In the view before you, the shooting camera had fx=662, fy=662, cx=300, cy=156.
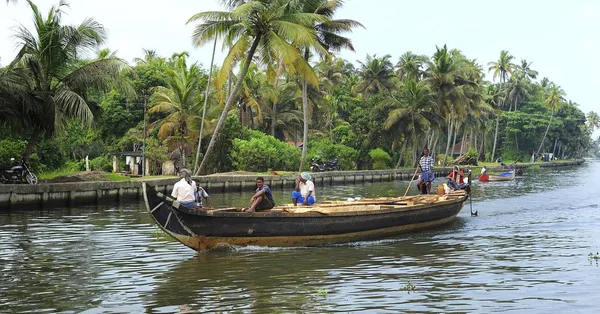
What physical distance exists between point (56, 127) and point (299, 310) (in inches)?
745

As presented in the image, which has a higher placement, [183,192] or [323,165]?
[323,165]

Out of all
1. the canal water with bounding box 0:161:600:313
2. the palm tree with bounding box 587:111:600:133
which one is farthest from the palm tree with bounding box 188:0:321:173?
the palm tree with bounding box 587:111:600:133

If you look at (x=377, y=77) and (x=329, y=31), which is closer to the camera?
(x=329, y=31)

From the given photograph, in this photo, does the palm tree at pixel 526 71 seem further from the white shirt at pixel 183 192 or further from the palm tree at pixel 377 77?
the white shirt at pixel 183 192

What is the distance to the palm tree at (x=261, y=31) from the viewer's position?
98.3 ft

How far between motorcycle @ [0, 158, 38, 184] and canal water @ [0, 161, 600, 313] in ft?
18.6

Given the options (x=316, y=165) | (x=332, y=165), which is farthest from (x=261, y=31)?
(x=332, y=165)

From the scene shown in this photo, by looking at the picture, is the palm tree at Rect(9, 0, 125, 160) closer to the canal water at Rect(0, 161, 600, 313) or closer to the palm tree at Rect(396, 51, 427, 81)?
the canal water at Rect(0, 161, 600, 313)

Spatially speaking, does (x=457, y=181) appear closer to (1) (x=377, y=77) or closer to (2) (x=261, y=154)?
(2) (x=261, y=154)

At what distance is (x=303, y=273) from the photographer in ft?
42.4

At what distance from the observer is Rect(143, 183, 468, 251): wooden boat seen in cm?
1437

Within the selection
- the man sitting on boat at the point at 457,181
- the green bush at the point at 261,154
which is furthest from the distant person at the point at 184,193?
the green bush at the point at 261,154

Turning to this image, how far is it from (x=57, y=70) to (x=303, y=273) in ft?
60.3

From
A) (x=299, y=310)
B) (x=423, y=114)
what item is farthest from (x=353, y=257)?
(x=423, y=114)
